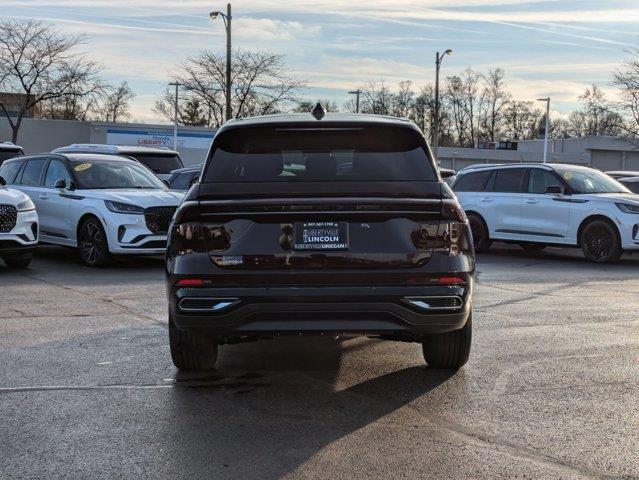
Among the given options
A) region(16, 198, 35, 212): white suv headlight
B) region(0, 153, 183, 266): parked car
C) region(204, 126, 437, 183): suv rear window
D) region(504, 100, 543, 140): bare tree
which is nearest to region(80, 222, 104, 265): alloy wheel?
region(0, 153, 183, 266): parked car

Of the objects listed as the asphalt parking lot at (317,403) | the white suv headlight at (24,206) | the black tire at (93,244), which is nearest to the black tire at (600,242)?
the asphalt parking lot at (317,403)

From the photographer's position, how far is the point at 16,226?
11.1 metres

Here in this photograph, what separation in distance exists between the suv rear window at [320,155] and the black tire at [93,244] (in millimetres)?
6815

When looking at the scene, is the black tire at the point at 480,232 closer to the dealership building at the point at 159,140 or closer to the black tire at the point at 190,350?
the black tire at the point at 190,350

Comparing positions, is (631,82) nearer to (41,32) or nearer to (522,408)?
(41,32)

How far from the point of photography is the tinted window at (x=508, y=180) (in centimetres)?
1491

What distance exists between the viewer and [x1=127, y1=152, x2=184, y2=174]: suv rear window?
19.3 meters

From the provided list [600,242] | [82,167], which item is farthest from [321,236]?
[600,242]

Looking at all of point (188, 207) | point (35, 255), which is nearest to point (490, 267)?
point (35, 255)

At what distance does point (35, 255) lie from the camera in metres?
13.8

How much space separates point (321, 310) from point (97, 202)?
26.0 ft

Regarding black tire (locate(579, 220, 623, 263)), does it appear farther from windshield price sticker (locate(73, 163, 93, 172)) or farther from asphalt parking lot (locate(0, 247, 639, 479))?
windshield price sticker (locate(73, 163, 93, 172))

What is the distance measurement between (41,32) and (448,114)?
174 feet

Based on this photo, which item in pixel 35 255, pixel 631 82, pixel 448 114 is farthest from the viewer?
pixel 448 114
